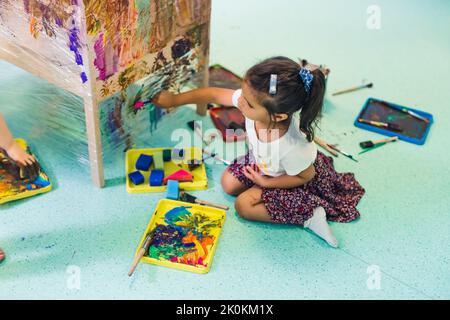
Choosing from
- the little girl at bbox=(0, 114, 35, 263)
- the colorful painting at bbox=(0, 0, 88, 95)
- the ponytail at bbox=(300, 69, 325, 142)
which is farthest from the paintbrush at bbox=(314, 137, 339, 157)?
the little girl at bbox=(0, 114, 35, 263)

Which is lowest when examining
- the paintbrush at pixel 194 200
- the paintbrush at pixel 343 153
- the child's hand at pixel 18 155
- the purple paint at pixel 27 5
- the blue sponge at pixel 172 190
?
the paintbrush at pixel 194 200

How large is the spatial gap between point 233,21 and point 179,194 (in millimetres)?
1239

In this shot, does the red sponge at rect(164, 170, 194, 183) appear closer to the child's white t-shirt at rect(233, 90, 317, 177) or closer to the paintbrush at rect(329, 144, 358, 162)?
the child's white t-shirt at rect(233, 90, 317, 177)

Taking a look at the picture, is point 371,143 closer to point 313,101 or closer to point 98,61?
point 313,101

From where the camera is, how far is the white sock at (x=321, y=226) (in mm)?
1291

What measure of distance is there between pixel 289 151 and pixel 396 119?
738 mm

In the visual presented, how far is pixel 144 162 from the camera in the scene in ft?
4.75

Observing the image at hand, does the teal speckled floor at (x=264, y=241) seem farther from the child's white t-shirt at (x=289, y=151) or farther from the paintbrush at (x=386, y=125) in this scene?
the child's white t-shirt at (x=289, y=151)

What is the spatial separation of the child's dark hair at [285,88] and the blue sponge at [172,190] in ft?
1.25

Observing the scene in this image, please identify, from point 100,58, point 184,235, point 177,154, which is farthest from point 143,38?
point 184,235

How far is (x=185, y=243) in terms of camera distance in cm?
125

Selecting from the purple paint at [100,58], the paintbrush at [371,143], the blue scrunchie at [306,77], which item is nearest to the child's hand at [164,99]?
the purple paint at [100,58]

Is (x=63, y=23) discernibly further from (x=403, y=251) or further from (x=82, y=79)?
(x=403, y=251)
